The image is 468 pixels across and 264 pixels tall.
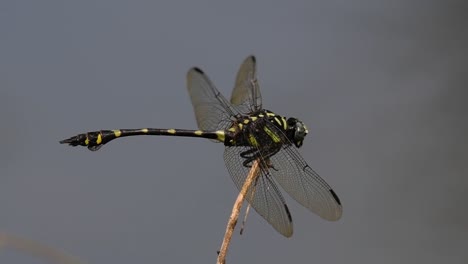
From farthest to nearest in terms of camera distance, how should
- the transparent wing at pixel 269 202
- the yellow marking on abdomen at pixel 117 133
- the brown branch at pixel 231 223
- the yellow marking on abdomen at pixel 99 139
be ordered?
the yellow marking on abdomen at pixel 117 133
the yellow marking on abdomen at pixel 99 139
the transparent wing at pixel 269 202
the brown branch at pixel 231 223

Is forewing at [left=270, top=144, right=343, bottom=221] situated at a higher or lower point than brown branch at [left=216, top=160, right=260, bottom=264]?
higher

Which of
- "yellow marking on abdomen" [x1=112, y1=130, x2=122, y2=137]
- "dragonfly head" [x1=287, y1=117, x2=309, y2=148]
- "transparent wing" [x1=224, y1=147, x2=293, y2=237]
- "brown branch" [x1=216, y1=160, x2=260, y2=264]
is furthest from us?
"yellow marking on abdomen" [x1=112, y1=130, x2=122, y2=137]

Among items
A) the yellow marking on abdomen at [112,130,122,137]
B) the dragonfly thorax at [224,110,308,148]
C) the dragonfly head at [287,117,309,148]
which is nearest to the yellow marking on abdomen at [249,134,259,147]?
the dragonfly thorax at [224,110,308,148]

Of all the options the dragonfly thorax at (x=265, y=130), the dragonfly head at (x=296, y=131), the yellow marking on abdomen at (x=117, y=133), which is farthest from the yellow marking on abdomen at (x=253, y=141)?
the yellow marking on abdomen at (x=117, y=133)

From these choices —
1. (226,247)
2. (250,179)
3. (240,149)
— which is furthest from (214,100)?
(226,247)

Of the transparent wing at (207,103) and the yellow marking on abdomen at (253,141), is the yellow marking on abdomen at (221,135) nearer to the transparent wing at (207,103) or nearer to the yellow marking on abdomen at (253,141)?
the transparent wing at (207,103)

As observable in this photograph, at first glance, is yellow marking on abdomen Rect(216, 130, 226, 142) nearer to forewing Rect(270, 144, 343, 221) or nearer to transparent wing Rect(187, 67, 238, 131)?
transparent wing Rect(187, 67, 238, 131)

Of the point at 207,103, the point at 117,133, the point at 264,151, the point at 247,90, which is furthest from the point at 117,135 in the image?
the point at 264,151
